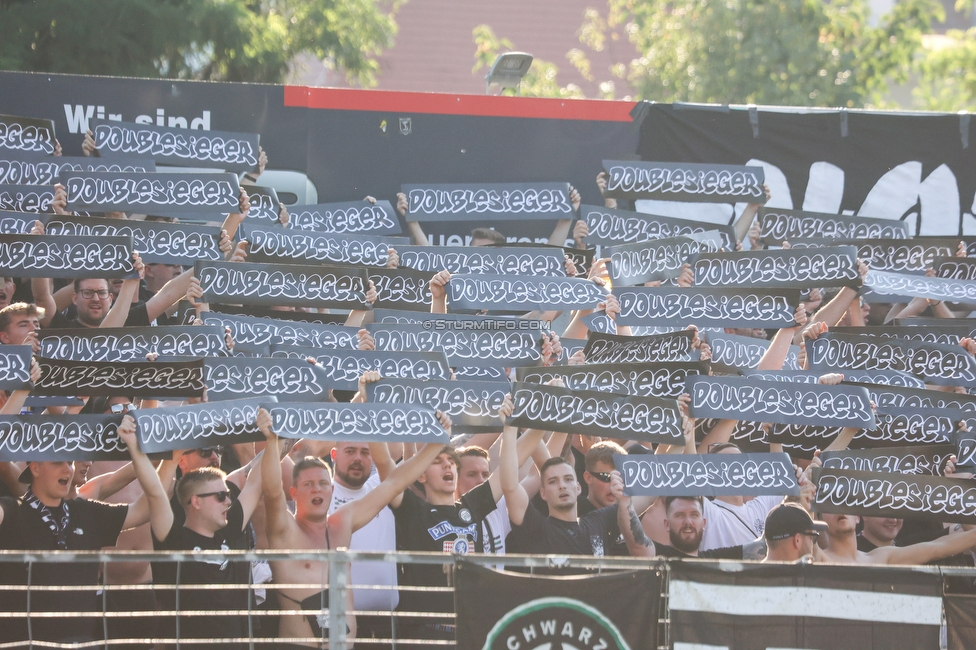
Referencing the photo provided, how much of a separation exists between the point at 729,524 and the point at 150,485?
330 cm

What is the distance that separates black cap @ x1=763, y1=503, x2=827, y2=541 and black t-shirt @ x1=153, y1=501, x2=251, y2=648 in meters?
2.64

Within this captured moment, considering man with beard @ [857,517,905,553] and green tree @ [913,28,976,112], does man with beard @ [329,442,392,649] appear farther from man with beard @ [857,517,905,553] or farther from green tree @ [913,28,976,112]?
green tree @ [913,28,976,112]

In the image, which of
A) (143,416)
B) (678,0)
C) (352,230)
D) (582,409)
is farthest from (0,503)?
(678,0)

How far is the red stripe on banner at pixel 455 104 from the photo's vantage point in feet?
31.2

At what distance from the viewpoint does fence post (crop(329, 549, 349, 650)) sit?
4.39 m

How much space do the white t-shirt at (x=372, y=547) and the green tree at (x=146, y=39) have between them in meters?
6.46

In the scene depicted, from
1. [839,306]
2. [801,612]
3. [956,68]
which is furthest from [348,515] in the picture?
[956,68]

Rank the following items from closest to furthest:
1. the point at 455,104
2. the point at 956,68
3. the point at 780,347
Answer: the point at 780,347, the point at 455,104, the point at 956,68

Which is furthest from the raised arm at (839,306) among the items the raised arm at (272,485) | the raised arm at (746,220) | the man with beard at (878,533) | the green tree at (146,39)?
the green tree at (146,39)

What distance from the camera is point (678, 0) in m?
20.7

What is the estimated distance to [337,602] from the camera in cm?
441

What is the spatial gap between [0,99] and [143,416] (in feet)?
14.6

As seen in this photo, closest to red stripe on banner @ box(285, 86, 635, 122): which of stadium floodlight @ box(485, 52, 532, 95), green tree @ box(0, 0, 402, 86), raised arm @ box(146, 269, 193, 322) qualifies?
stadium floodlight @ box(485, 52, 532, 95)

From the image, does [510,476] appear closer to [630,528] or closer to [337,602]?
[630,528]
